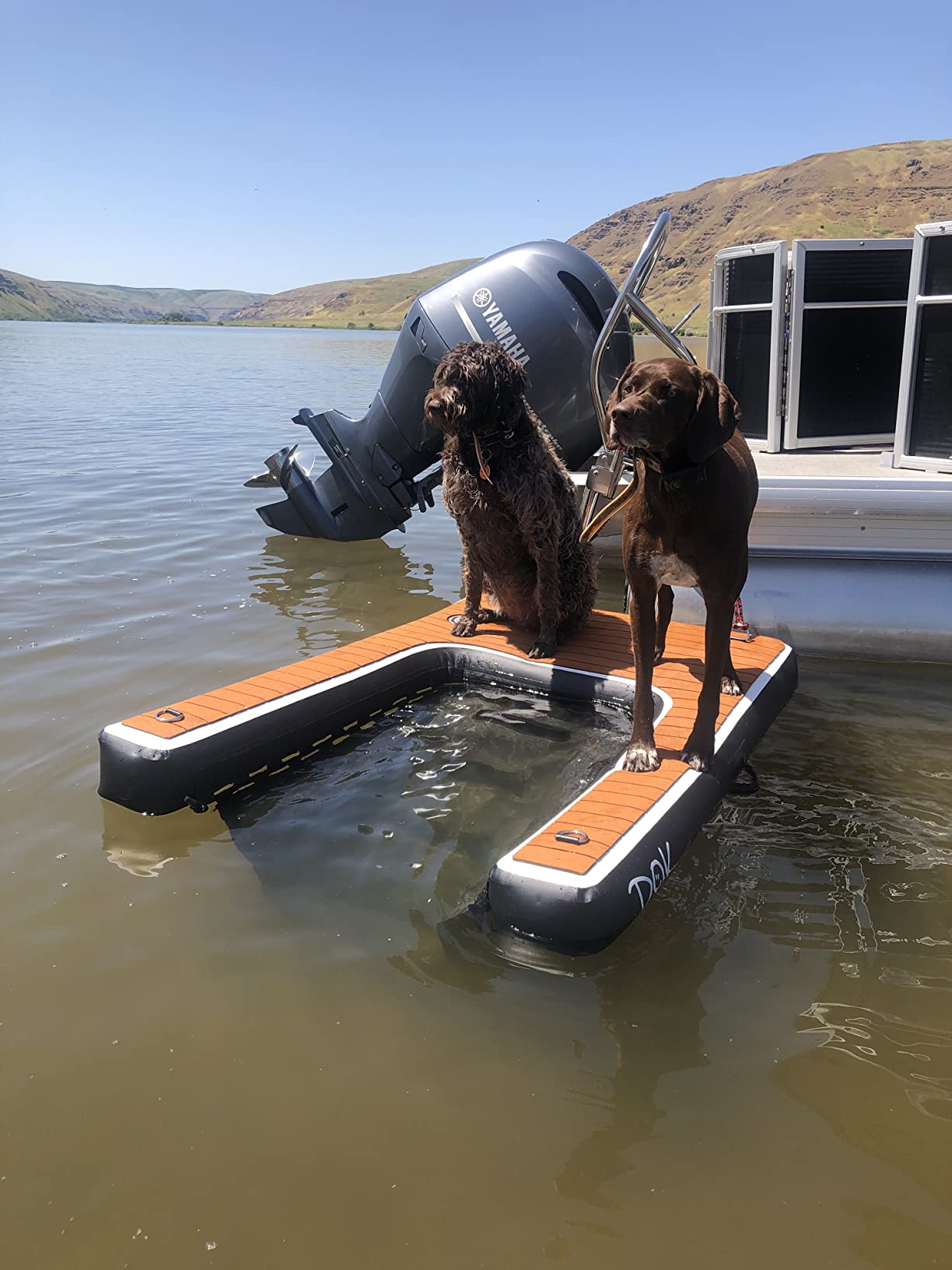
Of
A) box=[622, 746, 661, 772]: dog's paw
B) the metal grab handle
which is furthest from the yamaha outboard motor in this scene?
box=[622, 746, 661, 772]: dog's paw

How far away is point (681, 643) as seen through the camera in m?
5.35

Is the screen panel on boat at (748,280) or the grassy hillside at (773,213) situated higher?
the grassy hillside at (773,213)

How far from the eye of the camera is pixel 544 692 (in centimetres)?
507

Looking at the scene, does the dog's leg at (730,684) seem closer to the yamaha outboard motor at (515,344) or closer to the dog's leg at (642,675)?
the dog's leg at (642,675)

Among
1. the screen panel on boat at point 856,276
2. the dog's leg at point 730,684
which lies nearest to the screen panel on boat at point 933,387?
the screen panel on boat at point 856,276

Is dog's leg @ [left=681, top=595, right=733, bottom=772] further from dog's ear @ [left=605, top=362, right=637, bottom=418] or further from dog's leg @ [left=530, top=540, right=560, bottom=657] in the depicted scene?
dog's leg @ [left=530, top=540, right=560, bottom=657]

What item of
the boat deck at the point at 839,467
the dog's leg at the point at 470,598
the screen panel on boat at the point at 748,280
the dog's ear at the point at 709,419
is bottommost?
the dog's leg at the point at 470,598

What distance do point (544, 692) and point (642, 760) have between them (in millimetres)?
1350

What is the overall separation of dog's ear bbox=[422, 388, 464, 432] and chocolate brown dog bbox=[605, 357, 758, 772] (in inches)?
54.7

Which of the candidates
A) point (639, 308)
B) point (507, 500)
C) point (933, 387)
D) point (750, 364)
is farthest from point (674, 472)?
point (750, 364)

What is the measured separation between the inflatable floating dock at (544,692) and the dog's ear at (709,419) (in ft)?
4.38

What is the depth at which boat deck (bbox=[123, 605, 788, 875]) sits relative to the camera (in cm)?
326

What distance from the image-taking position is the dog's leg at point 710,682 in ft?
12.0

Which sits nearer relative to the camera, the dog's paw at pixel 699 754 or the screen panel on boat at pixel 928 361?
the dog's paw at pixel 699 754
